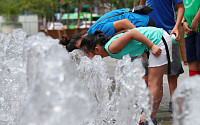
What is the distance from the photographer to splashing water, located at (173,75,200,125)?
4.91ft

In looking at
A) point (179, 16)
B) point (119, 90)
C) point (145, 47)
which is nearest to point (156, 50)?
point (145, 47)

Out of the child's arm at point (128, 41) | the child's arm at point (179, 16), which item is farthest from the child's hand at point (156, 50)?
the child's arm at point (179, 16)

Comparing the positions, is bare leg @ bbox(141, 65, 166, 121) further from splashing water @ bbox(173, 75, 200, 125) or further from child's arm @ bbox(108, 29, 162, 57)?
splashing water @ bbox(173, 75, 200, 125)

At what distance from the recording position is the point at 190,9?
3.81 m

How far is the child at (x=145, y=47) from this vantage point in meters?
2.80

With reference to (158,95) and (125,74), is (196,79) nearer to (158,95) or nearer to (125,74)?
(125,74)

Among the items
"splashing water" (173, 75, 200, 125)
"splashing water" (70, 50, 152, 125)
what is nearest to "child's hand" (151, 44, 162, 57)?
"splashing water" (70, 50, 152, 125)

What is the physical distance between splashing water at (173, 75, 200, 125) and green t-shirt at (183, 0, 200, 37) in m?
2.36

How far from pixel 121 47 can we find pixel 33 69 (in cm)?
94

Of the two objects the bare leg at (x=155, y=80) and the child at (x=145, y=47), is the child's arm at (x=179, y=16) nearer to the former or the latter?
the child at (x=145, y=47)

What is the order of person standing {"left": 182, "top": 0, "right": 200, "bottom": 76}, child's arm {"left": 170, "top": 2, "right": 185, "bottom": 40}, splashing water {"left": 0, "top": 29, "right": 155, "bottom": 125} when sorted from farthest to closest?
person standing {"left": 182, "top": 0, "right": 200, "bottom": 76}, child's arm {"left": 170, "top": 2, "right": 185, "bottom": 40}, splashing water {"left": 0, "top": 29, "right": 155, "bottom": 125}

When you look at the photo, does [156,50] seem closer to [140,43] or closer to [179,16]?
[140,43]

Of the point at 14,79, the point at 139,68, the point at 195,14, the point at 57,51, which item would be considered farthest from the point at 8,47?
the point at 57,51

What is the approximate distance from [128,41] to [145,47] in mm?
216
